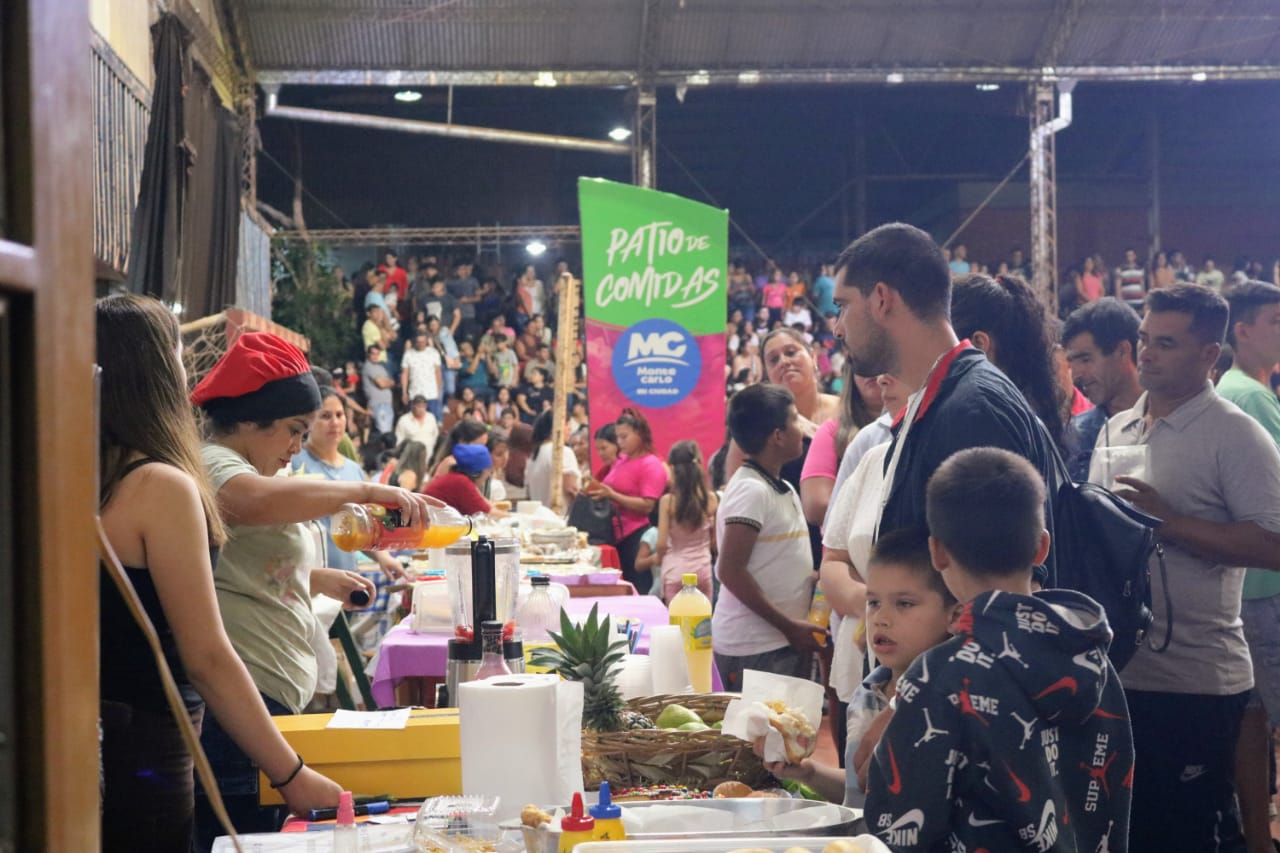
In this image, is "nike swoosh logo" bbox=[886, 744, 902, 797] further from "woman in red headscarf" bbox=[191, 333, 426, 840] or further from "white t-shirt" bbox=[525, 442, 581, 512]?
"white t-shirt" bbox=[525, 442, 581, 512]

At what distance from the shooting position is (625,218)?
734 cm

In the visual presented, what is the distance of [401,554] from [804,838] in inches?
180

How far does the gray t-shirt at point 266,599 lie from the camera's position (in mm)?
2285

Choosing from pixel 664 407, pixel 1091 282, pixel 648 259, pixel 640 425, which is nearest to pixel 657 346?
pixel 664 407

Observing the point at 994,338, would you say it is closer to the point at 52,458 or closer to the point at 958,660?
the point at 958,660

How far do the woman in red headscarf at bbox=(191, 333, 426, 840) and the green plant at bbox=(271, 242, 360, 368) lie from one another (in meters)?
10.5

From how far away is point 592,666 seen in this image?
1.90 metres

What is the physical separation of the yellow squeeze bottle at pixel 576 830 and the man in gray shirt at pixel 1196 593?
1632 millimetres

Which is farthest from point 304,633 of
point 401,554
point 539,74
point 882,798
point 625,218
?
point 539,74

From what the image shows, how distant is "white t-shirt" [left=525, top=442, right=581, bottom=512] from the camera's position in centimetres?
789

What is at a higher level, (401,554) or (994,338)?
(994,338)

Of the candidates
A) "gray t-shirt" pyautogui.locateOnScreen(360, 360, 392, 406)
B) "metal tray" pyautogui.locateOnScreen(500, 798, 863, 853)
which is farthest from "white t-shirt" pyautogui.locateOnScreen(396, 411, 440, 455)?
"metal tray" pyautogui.locateOnScreen(500, 798, 863, 853)

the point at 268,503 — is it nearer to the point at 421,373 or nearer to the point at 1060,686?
the point at 1060,686

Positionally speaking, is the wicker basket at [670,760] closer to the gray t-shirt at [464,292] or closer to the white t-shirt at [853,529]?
the white t-shirt at [853,529]
